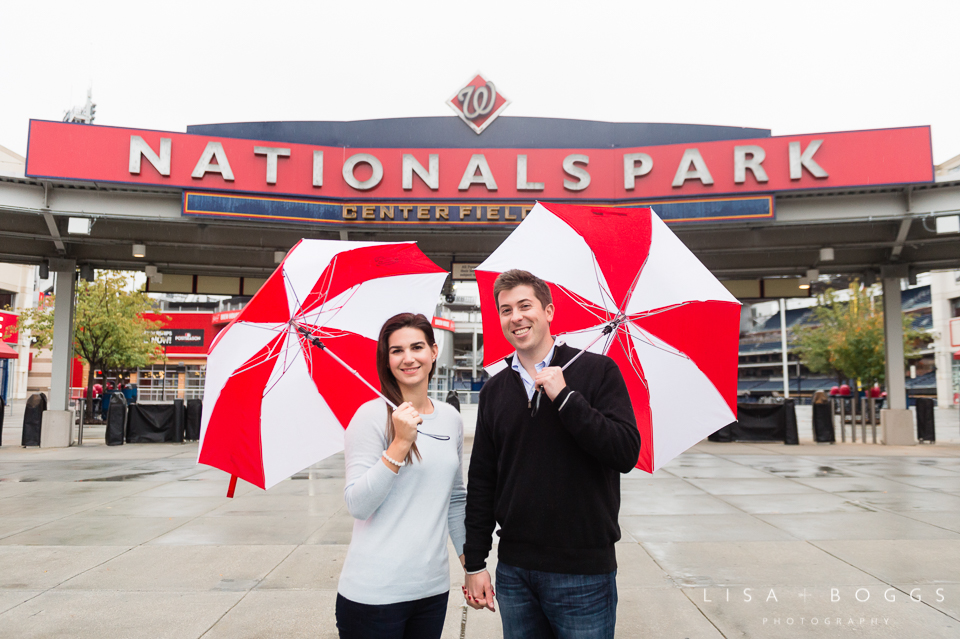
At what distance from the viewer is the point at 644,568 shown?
17.6 feet

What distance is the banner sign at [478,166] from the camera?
11.5 metres

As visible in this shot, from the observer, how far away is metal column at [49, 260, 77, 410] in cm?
1505

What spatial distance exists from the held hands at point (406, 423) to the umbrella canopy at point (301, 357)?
99 cm

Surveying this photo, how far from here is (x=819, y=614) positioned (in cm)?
427

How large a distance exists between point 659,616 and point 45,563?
16.9ft

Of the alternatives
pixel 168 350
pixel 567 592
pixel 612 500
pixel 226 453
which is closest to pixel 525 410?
pixel 612 500

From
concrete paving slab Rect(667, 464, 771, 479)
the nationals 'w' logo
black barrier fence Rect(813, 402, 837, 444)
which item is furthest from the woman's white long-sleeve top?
black barrier fence Rect(813, 402, 837, 444)

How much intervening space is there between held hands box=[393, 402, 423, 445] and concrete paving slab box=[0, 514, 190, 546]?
5.39 metres

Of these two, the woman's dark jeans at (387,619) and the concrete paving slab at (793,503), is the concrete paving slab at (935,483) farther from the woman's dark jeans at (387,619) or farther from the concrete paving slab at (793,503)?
the woman's dark jeans at (387,619)

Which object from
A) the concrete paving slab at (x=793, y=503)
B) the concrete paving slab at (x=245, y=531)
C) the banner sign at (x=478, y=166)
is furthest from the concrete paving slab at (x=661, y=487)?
the banner sign at (x=478, y=166)

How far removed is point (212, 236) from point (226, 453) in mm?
12124

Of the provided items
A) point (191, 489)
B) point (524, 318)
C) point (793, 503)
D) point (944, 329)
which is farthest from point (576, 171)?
point (944, 329)

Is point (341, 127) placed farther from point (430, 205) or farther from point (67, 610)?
point (67, 610)

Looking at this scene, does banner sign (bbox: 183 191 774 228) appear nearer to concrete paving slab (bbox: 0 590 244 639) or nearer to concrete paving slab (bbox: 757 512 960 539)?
concrete paving slab (bbox: 757 512 960 539)
